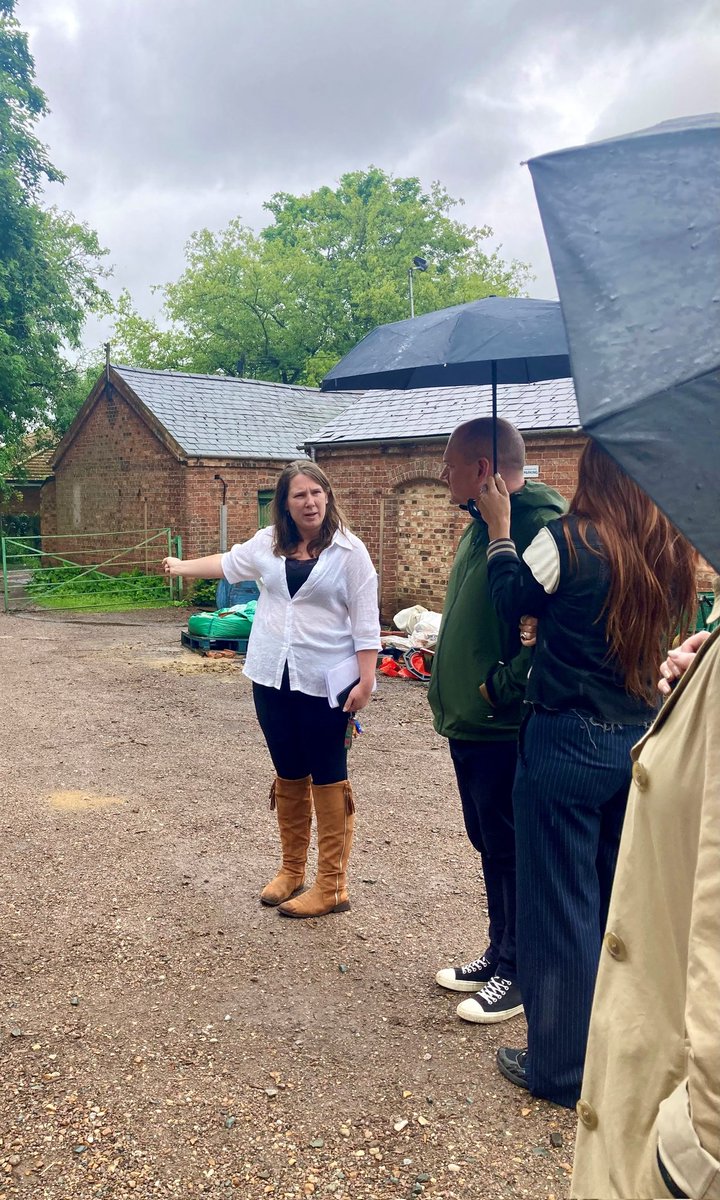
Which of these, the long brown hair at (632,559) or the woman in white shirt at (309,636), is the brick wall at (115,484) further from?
the long brown hair at (632,559)

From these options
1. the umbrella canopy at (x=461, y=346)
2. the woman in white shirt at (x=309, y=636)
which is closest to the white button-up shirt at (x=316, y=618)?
the woman in white shirt at (x=309, y=636)

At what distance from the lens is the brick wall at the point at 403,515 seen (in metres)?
13.3

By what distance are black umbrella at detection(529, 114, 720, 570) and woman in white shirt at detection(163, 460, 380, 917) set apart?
2.75 meters

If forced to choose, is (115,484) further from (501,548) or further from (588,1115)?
(588,1115)

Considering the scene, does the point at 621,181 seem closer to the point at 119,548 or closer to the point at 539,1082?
the point at 539,1082

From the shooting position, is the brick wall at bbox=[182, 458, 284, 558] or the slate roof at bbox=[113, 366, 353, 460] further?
the slate roof at bbox=[113, 366, 353, 460]

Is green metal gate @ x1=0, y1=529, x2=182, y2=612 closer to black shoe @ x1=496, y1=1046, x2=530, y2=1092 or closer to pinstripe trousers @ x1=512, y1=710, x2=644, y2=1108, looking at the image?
black shoe @ x1=496, y1=1046, x2=530, y2=1092

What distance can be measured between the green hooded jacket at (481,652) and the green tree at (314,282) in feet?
116

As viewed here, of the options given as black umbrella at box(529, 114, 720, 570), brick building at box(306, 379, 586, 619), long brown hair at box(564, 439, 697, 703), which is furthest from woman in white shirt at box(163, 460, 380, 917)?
brick building at box(306, 379, 586, 619)

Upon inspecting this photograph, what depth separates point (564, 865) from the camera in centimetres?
266

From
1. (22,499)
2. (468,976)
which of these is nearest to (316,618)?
(468,976)

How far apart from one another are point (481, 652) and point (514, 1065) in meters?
1.40

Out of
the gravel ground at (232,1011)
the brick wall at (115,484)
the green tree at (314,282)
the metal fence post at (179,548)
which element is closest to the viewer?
the gravel ground at (232,1011)

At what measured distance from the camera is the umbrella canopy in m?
2.97
